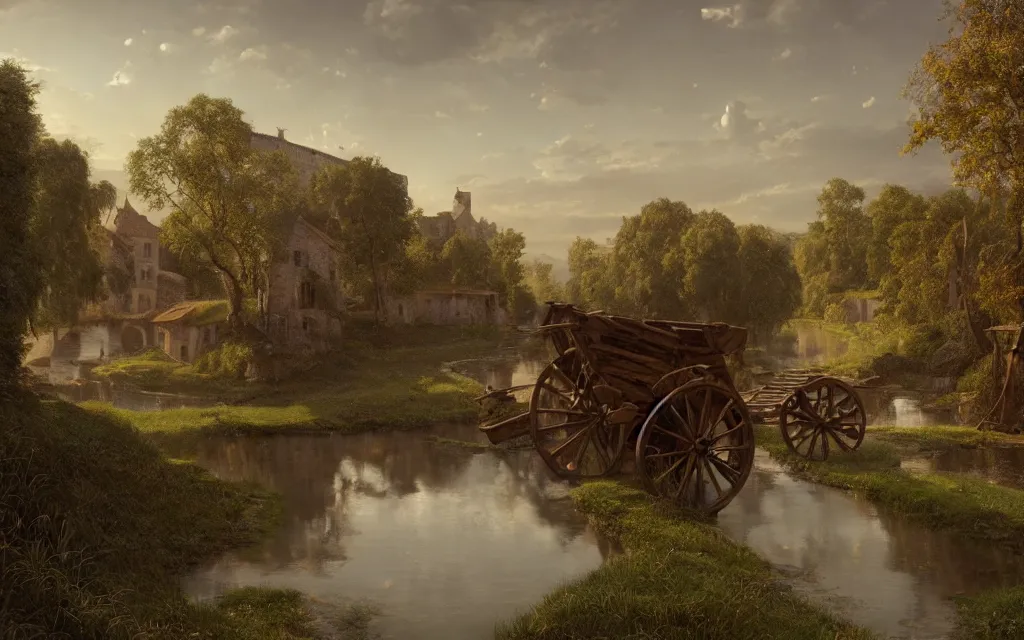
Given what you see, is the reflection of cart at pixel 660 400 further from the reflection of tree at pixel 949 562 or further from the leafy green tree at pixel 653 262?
the leafy green tree at pixel 653 262

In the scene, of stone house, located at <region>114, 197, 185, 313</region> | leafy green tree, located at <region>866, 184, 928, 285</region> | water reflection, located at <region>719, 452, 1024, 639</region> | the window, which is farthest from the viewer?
stone house, located at <region>114, 197, 185, 313</region>

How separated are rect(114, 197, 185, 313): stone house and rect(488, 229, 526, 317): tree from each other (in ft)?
97.1

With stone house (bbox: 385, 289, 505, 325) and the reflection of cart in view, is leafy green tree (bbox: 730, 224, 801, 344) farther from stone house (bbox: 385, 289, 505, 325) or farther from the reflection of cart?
the reflection of cart

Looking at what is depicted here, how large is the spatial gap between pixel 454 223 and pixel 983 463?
7202 centimetres

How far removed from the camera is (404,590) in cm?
1043

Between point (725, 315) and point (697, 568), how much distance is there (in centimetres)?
A: 3502

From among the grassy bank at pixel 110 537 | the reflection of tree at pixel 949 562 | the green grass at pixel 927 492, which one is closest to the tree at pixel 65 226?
the grassy bank at pixel 110 537

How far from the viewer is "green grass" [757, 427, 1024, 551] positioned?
41.4 ft

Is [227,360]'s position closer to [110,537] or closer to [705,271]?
[110,537]

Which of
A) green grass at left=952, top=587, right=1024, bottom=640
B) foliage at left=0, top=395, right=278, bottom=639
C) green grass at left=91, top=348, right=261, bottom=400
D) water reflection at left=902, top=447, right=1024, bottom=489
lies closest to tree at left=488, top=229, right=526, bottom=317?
green grass at left=91, top=348, right=261, bottom=400

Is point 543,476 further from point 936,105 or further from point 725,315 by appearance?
point 725,315

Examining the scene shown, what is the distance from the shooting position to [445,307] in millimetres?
59500

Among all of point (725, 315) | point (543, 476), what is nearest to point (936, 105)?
point (543, 476)

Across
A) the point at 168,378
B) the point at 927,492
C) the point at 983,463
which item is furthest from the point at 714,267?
the point at 168,378
